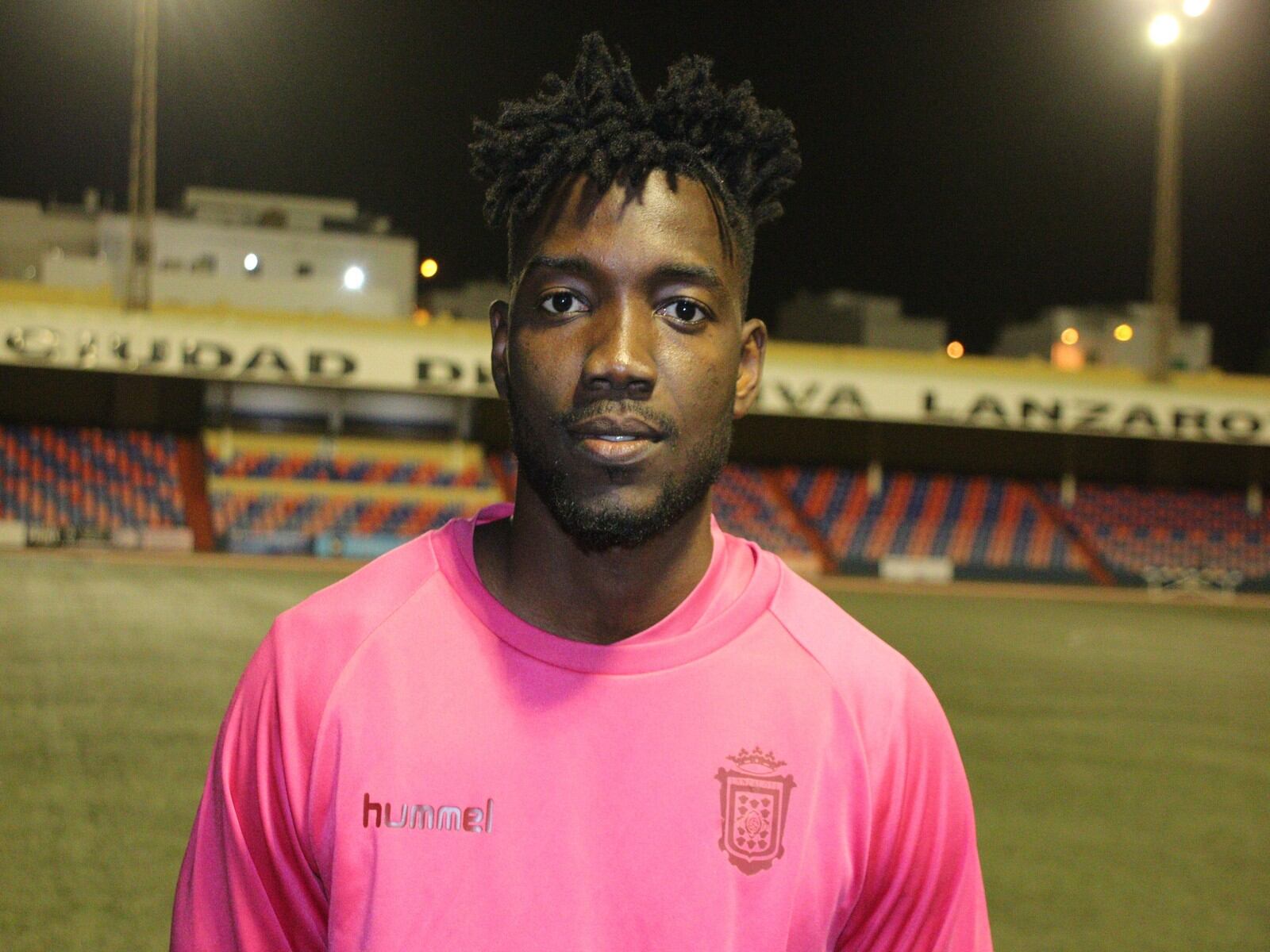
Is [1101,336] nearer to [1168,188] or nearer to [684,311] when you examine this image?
[1168,188]

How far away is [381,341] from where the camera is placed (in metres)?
31.7

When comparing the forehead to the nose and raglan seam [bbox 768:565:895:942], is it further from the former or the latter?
raglan seam [bbox 768:565:895:942]

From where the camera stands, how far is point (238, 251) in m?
40.8

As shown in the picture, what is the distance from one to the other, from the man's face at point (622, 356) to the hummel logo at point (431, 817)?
0.43 meters

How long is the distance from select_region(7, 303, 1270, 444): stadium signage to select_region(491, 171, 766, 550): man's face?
28.4 meters

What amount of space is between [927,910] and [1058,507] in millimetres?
38013

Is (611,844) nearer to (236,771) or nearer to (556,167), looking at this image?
(236,771)

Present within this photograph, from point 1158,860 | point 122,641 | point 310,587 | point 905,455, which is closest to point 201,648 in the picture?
point 122,641

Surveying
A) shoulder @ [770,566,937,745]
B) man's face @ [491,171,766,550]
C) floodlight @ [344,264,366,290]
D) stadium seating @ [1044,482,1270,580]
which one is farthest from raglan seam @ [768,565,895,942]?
floodlight @ [344,264,366,290]

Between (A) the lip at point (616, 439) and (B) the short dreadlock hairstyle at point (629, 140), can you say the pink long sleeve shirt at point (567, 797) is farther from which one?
(B) the short dreadlock hairstyle at point (629, 140)

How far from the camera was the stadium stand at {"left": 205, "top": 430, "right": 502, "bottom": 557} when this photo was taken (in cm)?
3033

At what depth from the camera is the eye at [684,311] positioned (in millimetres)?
1842

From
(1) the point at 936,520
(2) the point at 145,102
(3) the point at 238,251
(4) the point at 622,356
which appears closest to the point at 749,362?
(4) the point at 622,356

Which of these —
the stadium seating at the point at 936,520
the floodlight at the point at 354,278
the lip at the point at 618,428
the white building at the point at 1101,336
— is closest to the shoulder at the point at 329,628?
the lip at the point at 618,428
